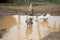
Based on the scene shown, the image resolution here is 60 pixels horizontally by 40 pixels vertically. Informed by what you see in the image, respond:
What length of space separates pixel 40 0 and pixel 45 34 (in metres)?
4.73

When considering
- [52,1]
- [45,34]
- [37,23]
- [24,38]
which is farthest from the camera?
[52,1]

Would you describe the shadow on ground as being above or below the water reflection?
below

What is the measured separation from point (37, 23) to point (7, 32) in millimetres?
1088

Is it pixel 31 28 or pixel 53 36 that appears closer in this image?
pixel 53 36

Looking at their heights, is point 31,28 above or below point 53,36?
above

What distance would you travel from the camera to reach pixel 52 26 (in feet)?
16.6

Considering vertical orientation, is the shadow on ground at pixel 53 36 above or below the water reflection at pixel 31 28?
below

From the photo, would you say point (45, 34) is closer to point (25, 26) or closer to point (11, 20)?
point (25, 26)

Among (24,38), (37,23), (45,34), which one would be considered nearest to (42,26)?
(37,23)

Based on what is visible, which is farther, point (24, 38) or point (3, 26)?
point (3, 26)

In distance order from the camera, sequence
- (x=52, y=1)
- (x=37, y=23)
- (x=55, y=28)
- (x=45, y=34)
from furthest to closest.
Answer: (x=52, y=1), (x=37, y=23), (x=55, y=28), (x=45, y=34)

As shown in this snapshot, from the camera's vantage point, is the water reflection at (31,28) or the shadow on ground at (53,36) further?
the water reflection at (31,28)

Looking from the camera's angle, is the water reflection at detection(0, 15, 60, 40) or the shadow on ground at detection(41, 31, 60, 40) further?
the water reflection at detection(0, 15, 60, 40)

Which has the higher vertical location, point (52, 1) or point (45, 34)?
point (52, 1)
